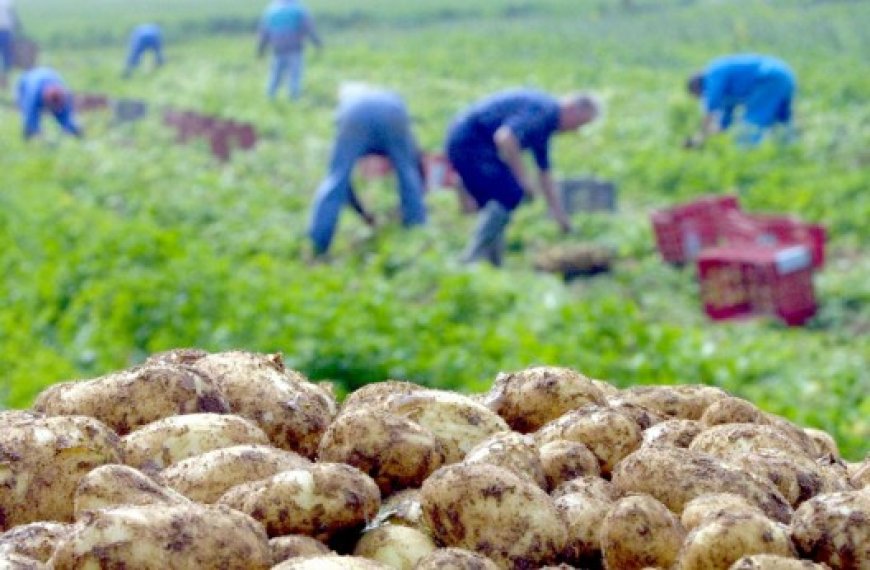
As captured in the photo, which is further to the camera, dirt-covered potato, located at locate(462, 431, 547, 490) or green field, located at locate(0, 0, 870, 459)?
green field, located at locate(0, 0, 870, 459)

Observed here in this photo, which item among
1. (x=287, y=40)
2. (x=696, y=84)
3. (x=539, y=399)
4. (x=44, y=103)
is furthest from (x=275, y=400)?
(x=287, y=40)

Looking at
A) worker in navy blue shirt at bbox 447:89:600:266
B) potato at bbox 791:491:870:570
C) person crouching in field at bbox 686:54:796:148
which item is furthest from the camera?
person crouching in field at bbox 686:54:796:148

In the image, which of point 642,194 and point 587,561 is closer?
point 587,561

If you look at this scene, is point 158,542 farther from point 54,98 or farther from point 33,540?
point 54,98

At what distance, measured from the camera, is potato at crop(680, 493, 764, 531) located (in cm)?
215

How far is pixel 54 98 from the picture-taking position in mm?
21125

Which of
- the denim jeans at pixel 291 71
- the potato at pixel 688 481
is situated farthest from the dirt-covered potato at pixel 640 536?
the denim jeans at pixel 291 71

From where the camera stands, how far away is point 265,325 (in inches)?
300

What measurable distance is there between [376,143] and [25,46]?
24.6 m

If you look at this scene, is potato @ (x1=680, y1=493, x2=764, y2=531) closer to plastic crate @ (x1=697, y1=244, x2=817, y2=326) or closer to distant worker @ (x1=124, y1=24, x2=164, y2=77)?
plastic crate @ (x1=697, y1=244, x2=817, y2=326)

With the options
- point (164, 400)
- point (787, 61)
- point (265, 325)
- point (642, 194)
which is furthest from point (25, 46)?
point (164, 400)

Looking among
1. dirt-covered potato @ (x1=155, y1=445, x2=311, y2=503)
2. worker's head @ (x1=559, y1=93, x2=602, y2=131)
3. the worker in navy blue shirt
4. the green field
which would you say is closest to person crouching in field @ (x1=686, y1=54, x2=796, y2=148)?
the green field

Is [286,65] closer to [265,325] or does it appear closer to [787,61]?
[787,61]

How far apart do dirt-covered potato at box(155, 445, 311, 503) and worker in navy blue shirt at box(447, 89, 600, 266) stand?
8.81m
